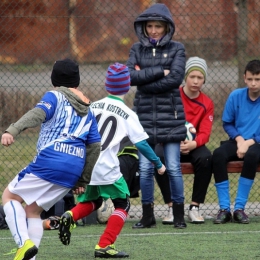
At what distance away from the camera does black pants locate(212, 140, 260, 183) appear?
7.84m

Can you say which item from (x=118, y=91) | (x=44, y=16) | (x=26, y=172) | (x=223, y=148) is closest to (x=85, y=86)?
(x=44, y=16)

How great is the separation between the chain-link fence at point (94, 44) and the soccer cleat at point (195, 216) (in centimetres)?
113

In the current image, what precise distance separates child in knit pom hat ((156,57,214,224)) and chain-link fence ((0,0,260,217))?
1.14 metres

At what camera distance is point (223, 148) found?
804cm

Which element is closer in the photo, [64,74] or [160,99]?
[64,74]

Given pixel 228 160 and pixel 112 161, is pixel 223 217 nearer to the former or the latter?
pixel 228 160

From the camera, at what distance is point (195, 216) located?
7.90m

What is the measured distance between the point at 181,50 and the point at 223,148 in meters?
1.10

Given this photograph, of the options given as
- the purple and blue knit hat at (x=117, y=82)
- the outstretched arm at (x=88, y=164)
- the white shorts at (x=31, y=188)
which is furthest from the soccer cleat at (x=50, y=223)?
the white shorts at (x=31, y=188)

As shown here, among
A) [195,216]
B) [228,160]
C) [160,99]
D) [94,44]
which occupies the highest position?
[94,44]

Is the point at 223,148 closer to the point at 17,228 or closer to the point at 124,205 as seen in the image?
the point at 124,205

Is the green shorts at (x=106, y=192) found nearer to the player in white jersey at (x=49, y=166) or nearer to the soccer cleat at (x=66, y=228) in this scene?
the soccer cleat at (x=66, y=228)

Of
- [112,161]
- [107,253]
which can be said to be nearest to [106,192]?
[112,161]

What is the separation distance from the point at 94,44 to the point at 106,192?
5991mm
